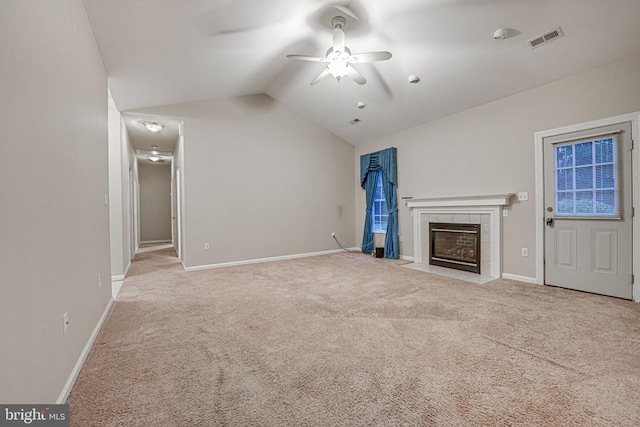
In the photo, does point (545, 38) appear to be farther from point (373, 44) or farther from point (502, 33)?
point (373, 44)

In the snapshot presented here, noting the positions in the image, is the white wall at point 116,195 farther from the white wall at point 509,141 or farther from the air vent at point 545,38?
the air vent at point 545,38

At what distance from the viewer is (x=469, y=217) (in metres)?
4.61

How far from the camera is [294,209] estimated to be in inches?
240

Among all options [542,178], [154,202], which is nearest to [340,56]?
[542,178]

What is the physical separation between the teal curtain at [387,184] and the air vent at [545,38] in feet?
9.61

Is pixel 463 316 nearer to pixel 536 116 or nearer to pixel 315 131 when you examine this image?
pixel 536 116

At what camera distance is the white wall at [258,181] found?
504cm

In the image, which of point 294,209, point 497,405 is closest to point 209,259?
point 294,209

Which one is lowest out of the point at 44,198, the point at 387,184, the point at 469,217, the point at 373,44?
the point at 469,217

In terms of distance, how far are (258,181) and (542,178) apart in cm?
459

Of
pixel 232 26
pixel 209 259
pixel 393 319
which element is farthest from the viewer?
pixel 209 259

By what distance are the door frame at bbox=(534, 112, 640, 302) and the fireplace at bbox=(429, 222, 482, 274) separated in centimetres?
80

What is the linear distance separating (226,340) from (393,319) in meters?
1.51

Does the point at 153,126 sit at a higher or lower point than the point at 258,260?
higher
